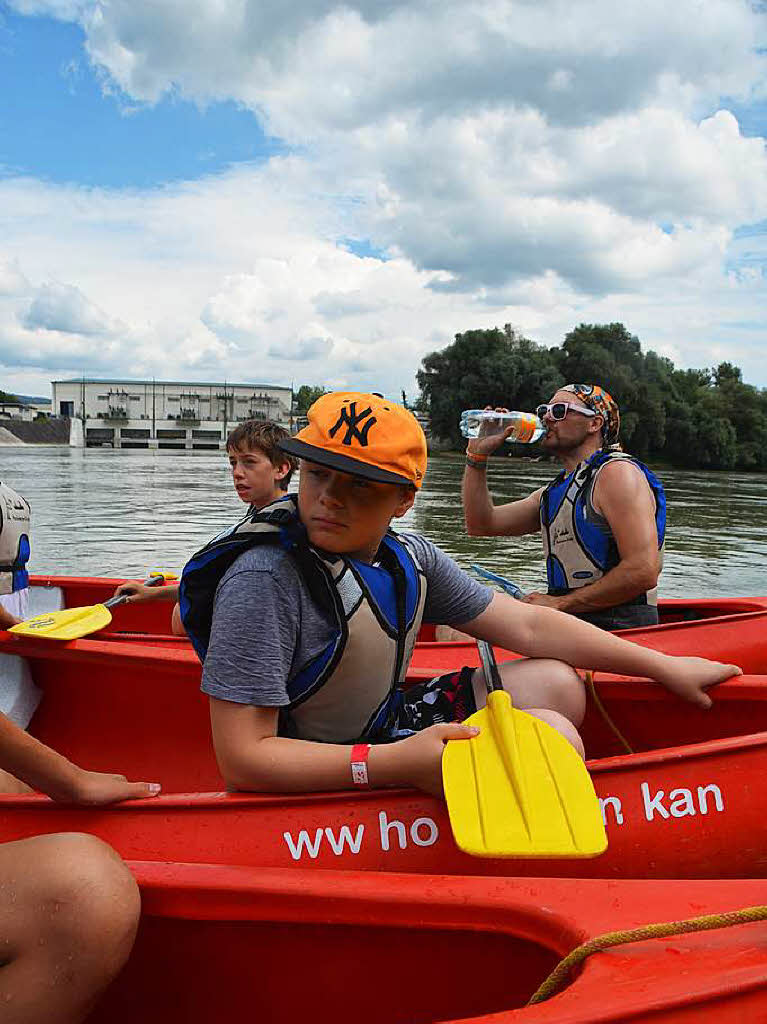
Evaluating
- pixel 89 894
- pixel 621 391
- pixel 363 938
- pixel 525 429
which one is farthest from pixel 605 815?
pixel 621 391

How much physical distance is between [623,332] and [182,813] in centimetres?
5303

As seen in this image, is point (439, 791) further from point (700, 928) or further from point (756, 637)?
point (756, 637)

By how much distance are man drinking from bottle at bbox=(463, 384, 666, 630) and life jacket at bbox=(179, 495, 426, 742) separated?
1.62m

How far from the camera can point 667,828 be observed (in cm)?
187

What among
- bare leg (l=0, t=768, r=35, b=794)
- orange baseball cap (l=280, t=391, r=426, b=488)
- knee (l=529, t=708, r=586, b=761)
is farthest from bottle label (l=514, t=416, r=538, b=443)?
bare leg (l=0, t=768, r=35, b=794)

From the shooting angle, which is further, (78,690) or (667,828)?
(78,690)

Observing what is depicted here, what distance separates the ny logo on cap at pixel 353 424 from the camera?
160cm

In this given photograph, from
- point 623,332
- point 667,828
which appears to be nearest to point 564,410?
point 667,828

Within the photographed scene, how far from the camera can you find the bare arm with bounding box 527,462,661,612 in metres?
3.18

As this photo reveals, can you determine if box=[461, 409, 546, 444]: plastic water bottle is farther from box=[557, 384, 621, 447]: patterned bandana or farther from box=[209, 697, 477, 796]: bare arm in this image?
box=[209, 697, 477, 796]: bare arm

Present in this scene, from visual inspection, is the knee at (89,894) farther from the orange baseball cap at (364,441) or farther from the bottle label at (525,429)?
the bottle label at (525,429)

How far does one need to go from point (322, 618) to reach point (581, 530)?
1.95 m

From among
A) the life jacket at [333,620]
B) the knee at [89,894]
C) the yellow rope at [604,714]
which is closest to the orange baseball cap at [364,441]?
the life jacket at [333,620]

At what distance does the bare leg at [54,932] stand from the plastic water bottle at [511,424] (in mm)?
2511
